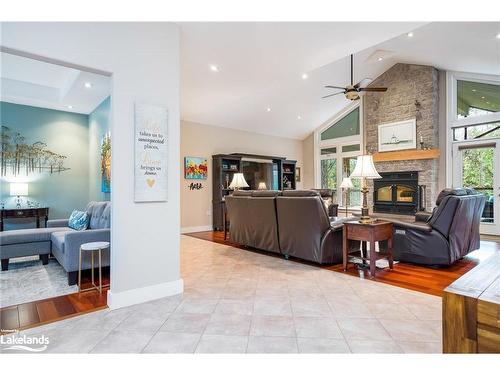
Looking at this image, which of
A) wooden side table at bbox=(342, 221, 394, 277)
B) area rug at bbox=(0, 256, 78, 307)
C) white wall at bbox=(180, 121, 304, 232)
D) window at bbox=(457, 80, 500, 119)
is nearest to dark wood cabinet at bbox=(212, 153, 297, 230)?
white wall at bbox=(180, 121, 304, 232)

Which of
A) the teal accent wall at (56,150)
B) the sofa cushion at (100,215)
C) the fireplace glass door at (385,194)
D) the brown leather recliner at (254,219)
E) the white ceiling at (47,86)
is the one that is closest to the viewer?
the sofa cushion at (100,215)

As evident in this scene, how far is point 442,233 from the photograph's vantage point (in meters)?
3.65

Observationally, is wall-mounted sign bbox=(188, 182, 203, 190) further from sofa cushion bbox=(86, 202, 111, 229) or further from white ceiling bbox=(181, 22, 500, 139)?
sofa cushion bbox=(86, 202, 111, 229)

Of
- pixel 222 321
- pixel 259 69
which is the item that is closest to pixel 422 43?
pixel 259 69

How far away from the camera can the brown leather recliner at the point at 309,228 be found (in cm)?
379

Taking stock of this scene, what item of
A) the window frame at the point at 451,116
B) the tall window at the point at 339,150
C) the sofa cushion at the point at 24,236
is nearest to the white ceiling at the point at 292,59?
the window frame at the point at 451,116

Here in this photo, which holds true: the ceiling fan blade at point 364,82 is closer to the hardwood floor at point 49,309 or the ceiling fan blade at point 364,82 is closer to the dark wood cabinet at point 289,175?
the dark wood cabinet at point 289,175

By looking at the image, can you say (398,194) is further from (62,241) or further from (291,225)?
(62,241)

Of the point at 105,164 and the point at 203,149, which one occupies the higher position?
the point at 203,149

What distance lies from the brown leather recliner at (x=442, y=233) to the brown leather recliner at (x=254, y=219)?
5.78 ft

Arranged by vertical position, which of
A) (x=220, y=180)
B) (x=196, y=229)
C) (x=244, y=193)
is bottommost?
(x=196, y=229)

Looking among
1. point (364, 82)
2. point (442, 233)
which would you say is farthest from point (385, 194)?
point (442, 233)

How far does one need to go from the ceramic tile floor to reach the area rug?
0.85 m

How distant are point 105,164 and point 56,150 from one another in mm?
1751
